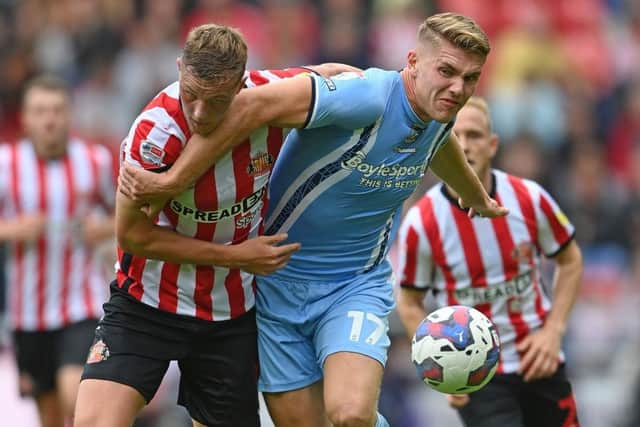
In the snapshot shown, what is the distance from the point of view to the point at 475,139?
6852 millimetres

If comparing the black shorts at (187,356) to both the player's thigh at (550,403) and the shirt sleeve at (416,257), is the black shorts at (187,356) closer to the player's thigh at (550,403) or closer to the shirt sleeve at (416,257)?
the shirt sleeve at (416,257)

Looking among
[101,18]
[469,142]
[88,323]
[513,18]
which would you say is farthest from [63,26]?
[469,142]

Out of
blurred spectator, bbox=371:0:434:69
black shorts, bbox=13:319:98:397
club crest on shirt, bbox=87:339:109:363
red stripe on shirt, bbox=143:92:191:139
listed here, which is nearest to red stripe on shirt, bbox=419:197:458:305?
red stripe on shirt, bbox=143:92:191:139

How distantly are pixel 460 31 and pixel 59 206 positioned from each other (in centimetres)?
372

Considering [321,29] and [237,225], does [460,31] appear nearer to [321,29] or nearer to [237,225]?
[237,225]

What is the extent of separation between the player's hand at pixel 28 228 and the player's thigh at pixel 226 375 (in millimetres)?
2404

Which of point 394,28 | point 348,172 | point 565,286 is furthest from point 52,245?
point 394,28

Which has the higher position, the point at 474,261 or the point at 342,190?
the point at 342,190

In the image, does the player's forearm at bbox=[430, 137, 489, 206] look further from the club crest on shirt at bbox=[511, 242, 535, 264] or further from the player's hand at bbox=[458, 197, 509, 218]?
the club crest on shirt at bbox=[511, 242, 535, 264]

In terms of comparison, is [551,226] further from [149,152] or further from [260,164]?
[149,152]

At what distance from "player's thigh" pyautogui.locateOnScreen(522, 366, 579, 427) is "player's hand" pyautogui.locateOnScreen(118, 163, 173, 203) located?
7.94ft

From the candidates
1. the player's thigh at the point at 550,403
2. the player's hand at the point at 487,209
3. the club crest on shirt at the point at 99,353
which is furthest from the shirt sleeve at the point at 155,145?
the player's thigh at the point at 550,403

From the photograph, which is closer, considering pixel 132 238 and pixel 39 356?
pixel 132 238

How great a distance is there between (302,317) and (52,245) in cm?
292
